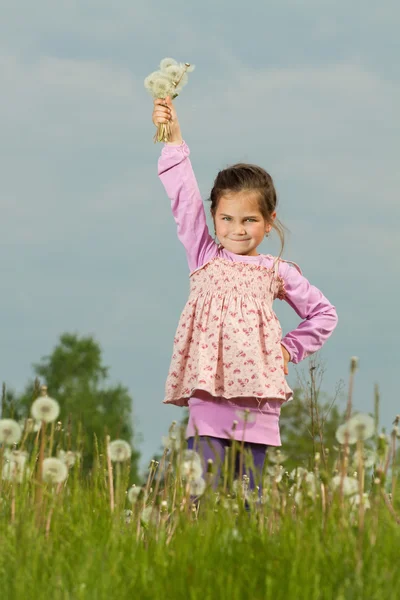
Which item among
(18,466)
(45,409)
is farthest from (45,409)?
(18,466)

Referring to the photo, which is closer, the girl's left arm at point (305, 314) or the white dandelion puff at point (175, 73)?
the white dandelion puff at point (175, 73)

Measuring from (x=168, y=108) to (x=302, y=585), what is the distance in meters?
3.89

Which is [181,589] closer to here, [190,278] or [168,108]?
[190,278]

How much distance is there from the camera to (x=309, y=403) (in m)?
5.70

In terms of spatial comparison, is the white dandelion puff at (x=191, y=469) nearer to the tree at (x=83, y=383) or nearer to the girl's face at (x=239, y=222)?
the girl's face at (x=239, y=222)

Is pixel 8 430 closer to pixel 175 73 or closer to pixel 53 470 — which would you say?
pixel 53 470

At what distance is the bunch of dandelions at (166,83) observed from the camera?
625 centimetres

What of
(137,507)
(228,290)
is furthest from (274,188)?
(137,507)

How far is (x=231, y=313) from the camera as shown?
606cm

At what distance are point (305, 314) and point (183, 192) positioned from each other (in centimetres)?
124

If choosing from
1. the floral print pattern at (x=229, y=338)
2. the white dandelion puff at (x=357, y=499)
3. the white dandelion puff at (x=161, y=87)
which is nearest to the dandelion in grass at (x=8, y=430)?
the white dandelion puff at (x=357, y=499)

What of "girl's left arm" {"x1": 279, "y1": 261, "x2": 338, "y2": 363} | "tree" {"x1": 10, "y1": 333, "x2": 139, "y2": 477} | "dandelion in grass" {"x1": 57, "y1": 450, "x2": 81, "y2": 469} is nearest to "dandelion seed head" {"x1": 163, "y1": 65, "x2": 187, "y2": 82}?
"girl's left arm" {"x1": 279, "y1": 261, "x2": 338, "y2": 363}

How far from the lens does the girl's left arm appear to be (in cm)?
648

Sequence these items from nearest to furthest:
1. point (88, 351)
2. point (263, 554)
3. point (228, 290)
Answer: point (263, 554), point (228, 290), point (88, 351)
